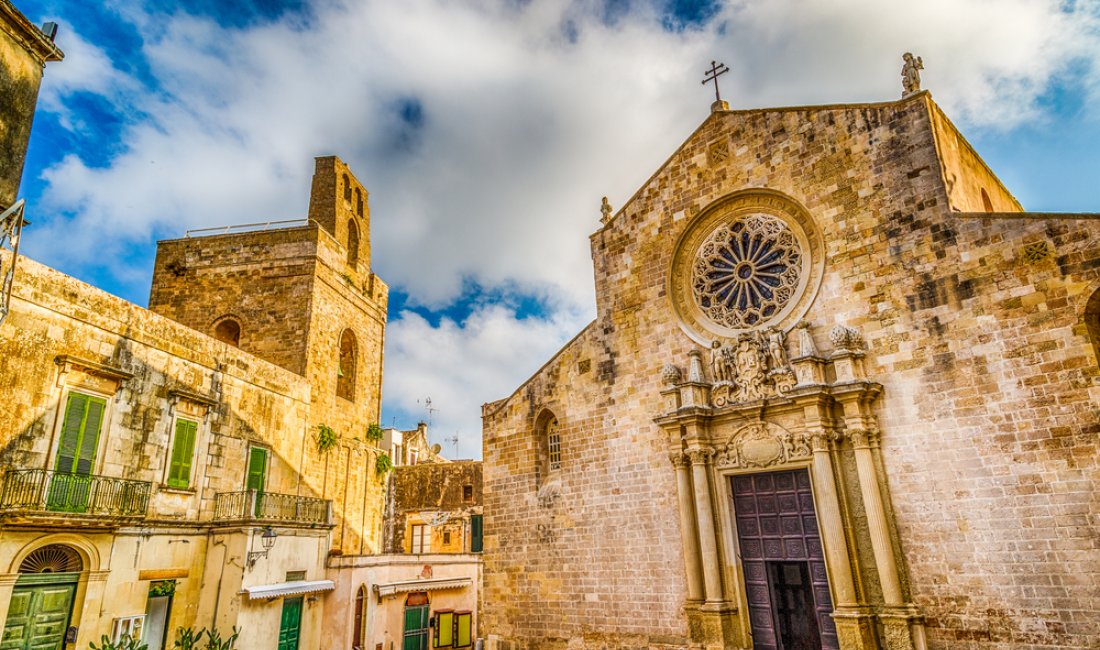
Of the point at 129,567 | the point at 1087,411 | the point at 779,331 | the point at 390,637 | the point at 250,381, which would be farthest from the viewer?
the point at 390,637

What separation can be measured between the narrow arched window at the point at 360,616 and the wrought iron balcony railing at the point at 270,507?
90.3 inches

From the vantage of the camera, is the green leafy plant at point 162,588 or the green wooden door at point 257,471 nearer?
the green leafy plant at point 162,588

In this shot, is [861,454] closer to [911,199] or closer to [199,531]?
[911,199]

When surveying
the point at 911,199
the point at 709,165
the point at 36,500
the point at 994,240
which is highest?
the point at 709,165

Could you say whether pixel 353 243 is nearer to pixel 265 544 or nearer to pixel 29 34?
pixel 265 544

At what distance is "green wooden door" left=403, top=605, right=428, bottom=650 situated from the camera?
1978 cm

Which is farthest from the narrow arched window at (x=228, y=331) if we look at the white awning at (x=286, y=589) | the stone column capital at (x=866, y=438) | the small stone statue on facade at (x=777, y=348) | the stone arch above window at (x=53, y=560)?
the stone column capital at (x=866, y=438)

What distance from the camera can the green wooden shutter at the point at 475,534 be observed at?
2534 centimetres

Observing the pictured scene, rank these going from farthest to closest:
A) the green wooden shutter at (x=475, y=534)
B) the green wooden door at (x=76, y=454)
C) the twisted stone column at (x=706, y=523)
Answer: the green wooden shutter at (x=475, y=534), the green wooden door at (x=76, y=454), the twisted stone column at (x=706, y=523)

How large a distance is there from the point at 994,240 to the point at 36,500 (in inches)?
623

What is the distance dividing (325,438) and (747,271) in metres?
12.9

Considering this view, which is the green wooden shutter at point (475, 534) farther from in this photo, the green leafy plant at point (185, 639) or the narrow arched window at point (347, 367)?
the green leafy plant at point (185, 639)

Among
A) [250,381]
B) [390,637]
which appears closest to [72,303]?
[250,381]

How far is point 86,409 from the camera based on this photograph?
41.3 feet
